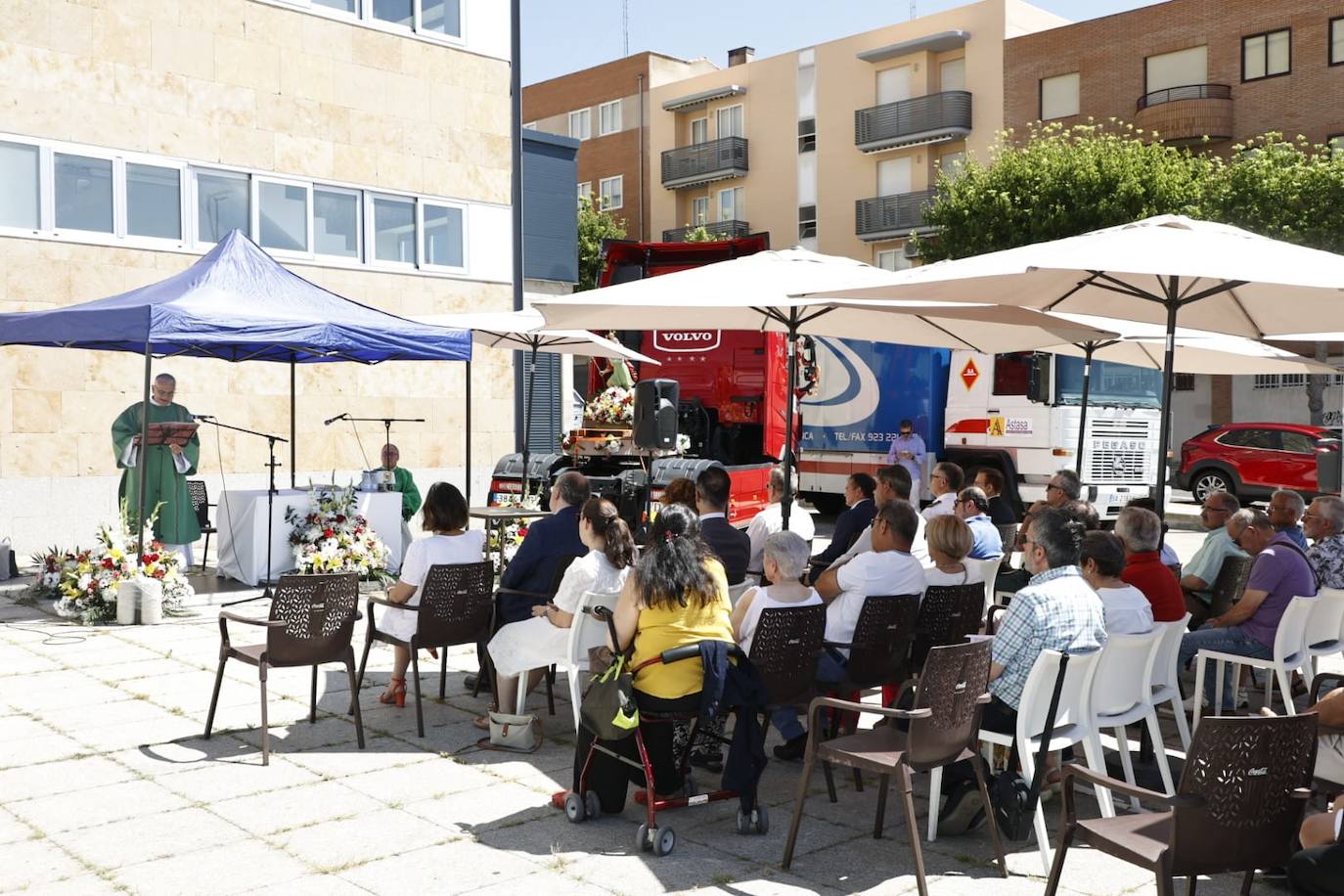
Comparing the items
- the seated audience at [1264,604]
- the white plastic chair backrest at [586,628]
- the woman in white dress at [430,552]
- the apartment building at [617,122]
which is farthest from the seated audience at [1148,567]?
the apartment building at [617,122]

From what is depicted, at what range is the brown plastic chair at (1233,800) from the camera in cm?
353

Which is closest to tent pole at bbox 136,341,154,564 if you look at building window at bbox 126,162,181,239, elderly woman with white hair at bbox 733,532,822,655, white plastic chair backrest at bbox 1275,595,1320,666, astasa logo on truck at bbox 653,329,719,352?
building window at bbox 126,162,181,239

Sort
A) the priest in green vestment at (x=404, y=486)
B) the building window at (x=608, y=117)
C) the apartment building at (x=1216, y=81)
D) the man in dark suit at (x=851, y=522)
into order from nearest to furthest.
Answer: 1. the man in dark suit at (x=851, y=522)
2. the priest in green vestment at (x=404, y=486)
3. the apartment building at (x=1216, y=81)
4. the building window at (x=608, y=117)

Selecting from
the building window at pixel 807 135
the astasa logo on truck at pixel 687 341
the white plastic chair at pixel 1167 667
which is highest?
the building window at pixel 807 135

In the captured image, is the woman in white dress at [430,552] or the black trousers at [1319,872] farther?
the woman in white dress at [430,552]

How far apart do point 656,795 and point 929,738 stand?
1.27 meters

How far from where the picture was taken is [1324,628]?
663 centimetres

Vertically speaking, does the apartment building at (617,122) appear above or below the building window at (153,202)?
above

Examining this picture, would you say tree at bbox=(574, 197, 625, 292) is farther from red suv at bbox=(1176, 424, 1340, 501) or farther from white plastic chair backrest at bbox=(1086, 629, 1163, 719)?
white plastic chair backrest at bbox=(1086, 629, 1163, 719)

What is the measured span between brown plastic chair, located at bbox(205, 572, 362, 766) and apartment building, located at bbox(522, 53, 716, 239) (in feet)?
140

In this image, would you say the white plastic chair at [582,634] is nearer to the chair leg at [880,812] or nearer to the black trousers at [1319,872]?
the chair leg at [880,812]

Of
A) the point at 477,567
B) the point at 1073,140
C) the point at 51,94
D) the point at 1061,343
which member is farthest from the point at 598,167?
the point at 477,567

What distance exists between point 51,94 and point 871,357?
34.7 ft

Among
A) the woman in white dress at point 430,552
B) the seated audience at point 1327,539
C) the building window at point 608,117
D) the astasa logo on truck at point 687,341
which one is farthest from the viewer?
the building window at point 608,117
